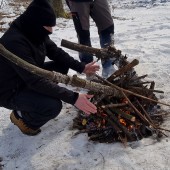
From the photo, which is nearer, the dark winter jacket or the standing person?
the dark winter jacket

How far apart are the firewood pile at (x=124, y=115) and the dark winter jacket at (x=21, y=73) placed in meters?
0.50

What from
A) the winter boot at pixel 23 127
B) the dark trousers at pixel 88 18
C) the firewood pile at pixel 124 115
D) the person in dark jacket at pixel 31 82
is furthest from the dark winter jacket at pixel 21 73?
the dark trousers at pixel 88 18

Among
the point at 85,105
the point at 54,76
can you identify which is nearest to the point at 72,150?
the point at 85,105

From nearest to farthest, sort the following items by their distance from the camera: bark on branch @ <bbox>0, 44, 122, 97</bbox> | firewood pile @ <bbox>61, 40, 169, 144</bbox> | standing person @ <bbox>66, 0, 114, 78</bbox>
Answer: bark on branch @ <bbox>0, 44, 122, 97</bbox> < firewood pile @ <bbox>61, 40, 169, 144</bbox> < standing person @ <bbox>66, 0, 114, 78</bbox>

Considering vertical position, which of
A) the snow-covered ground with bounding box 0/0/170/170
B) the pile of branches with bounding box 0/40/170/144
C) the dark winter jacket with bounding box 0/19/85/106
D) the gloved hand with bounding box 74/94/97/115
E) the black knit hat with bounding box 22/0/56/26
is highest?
the black knit hat with bounding box 22/0/56/26

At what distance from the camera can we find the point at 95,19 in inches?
189

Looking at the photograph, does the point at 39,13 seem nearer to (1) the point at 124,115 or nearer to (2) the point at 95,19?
(1) the point at 124,115

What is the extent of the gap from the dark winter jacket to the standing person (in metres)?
1.26

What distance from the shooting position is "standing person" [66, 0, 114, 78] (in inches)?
183

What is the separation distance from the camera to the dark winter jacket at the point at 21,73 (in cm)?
316

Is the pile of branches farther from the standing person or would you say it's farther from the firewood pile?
the standing person

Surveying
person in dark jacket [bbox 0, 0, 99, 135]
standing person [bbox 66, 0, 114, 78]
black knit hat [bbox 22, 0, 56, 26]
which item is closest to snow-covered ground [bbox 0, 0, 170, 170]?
person in dark jacket [bbox 0, 0, 99, 135]

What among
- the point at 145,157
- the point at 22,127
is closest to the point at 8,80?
the point at 22,127

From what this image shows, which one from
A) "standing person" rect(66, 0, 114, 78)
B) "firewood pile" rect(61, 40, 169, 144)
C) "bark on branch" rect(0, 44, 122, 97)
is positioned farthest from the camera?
"standing person" rect(66, 0, 114, 78)
